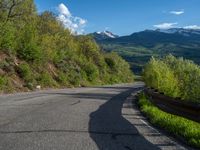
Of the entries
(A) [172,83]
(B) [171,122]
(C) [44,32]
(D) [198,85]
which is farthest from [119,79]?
(B) [171,122]

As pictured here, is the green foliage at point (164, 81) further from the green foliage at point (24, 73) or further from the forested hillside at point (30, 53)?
the green foliage at point (24, 73)

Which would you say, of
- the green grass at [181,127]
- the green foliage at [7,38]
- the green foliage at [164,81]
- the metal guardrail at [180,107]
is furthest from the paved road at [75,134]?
the green foliage at [7,38]

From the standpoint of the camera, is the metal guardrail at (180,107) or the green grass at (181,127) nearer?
the green grass at (181,127)

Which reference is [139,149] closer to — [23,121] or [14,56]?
[23,121]

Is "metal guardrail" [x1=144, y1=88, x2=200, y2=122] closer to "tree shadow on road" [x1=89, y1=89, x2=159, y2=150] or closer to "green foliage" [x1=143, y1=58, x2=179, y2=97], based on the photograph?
"tree shadow on road" [x1=89, y1=89, x2=159, y2=150]

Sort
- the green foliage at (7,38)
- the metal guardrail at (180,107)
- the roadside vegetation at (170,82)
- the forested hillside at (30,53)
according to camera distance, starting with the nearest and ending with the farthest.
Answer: the metal guardrail at (180,107), the roadside vegetation at (170,82), the green foliage at (7,38), the forested hillside at (30,53)

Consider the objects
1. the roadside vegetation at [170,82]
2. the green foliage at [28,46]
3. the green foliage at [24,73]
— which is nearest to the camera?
the roadside vegetation at [170,82]

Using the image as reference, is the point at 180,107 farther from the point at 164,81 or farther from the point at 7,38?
the point at 7,38

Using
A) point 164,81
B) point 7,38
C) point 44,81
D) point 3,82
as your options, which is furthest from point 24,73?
point 164,81

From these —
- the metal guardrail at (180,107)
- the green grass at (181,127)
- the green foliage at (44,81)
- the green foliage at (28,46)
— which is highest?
the green foliage at (28,46)

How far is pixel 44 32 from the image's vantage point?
213ft

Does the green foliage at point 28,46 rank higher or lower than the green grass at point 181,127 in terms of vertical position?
higher

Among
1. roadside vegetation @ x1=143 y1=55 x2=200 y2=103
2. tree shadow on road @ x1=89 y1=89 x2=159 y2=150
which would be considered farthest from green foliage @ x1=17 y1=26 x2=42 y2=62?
tree shadow on road @ x1=89 y1=89 x2=159 y2=150

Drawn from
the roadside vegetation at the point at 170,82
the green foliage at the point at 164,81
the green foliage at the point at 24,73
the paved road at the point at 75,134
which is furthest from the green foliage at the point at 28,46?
the paved road at the point at 75,134
